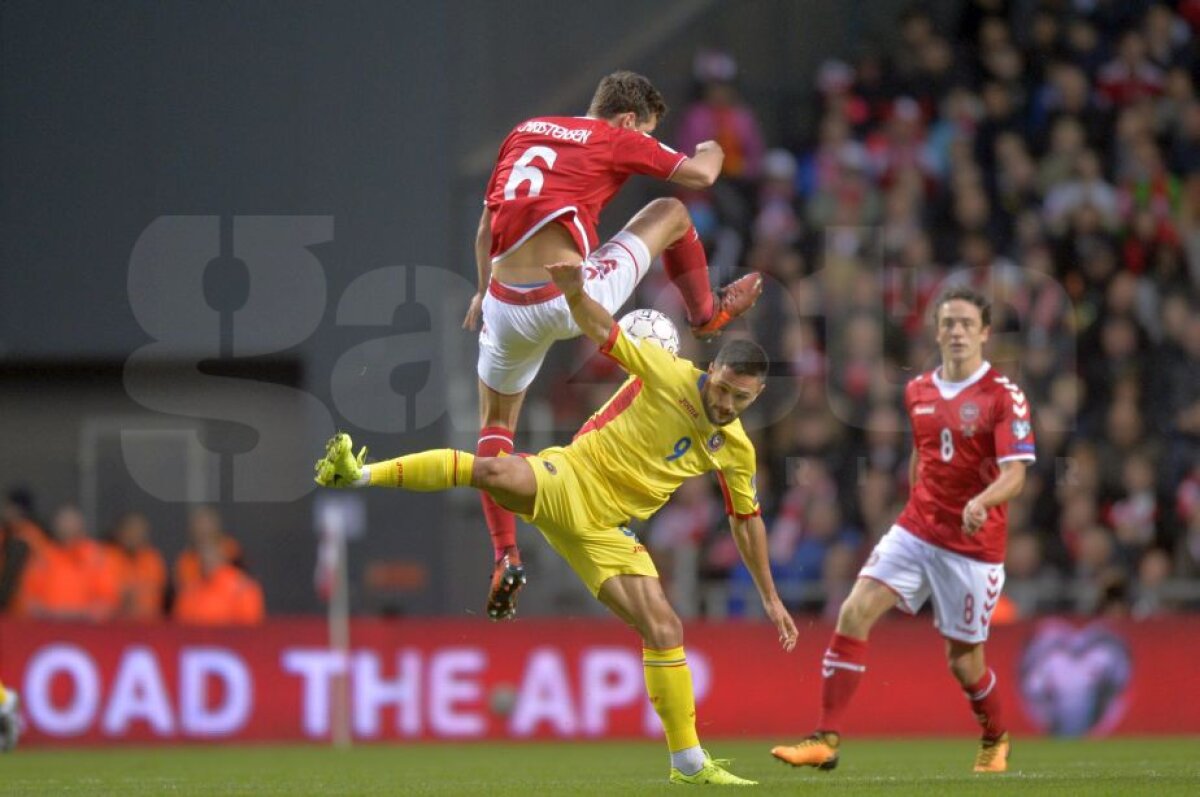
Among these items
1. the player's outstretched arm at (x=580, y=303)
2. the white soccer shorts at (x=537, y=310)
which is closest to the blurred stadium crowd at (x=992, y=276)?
the white soccer shorts at (x=537, y=310)

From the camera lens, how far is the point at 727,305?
9695 millimetres

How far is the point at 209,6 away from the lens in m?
17.9

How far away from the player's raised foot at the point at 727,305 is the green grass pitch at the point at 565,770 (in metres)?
2.19

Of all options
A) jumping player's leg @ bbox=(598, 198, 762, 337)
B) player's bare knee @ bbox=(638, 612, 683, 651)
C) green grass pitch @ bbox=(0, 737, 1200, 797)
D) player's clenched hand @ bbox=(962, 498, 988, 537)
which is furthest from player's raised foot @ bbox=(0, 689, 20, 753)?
player's clenched hand @ bbox=(962, 498, 988, 537)

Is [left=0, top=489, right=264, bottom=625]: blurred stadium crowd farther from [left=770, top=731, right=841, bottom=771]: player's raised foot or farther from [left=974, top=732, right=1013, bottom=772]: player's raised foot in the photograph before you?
[left=974, top=732, right=1013, bottom=772]: player's raised foot

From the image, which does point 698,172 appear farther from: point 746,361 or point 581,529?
point 581,529

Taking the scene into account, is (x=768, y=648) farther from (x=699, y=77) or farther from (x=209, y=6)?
(x=209, y=6)

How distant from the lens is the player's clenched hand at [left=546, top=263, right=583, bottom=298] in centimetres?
814

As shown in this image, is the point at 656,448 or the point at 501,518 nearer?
the point at 656,448

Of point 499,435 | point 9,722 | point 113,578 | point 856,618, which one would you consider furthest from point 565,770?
point 113,578

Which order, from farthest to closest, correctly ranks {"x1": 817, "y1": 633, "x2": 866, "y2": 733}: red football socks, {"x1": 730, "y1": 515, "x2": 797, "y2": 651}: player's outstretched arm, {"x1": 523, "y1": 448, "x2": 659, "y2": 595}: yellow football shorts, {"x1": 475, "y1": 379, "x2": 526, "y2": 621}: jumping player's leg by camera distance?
{"x1": 817, "y1": 633, "x2": 866, "y2": 733}: red football socks → {"x1": 475, "y1": 379, "x2": 526, "y2": 621}: jumping player's leg → {"x1": 730, "y1": 515, "x2": 797, "y2": 651}: player's outstretched arm → {"x1": 523, "y1": 448, "x2": 659, "y2": 595}: yellow football shorts

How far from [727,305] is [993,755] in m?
2.72

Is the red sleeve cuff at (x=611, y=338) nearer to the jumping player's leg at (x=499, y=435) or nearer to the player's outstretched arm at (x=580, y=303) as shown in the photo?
the player's outstretched arm at (x=580, y=303)

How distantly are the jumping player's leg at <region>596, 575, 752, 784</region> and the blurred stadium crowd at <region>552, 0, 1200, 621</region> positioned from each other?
21.7 ft
